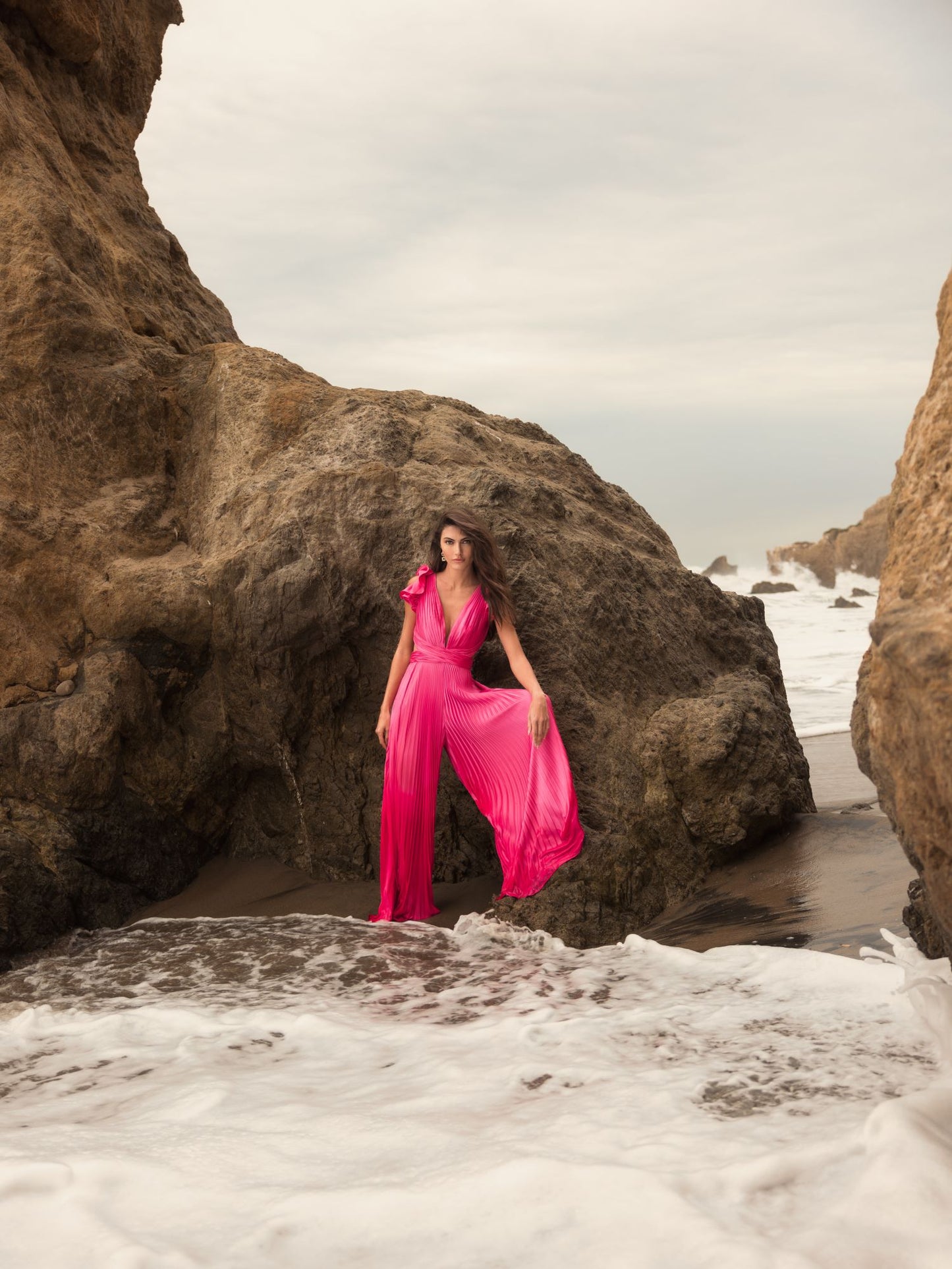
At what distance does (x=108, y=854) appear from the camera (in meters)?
5.54

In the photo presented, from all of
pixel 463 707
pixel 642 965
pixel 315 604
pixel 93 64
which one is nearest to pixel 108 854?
pixel 315 604

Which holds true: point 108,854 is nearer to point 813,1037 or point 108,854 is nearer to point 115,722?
point 115,722

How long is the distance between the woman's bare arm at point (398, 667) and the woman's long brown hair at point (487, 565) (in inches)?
15.7

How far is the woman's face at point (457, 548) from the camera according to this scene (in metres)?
5.11

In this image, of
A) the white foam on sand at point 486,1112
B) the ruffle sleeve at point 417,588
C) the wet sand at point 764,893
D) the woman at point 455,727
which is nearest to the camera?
the white foam on sand at point 486,1112

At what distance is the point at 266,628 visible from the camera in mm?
5512

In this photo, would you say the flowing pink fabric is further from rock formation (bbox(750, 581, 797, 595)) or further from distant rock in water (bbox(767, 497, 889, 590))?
distant rock in water (bbox(767, 497, 889, 590))

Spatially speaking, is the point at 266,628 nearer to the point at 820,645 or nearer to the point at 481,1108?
the point at 481,1108

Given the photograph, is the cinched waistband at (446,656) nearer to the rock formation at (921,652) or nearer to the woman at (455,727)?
the woman at (455,727)

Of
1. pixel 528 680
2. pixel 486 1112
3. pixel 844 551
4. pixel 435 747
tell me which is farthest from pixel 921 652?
pixel 844 551

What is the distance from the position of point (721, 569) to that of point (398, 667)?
33.9m

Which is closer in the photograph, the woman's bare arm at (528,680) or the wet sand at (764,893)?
the wet sand at (764,893)

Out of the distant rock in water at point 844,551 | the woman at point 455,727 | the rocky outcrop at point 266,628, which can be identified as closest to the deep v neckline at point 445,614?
the woman at point 455,727

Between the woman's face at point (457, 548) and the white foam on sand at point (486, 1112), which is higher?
the woman's face at point (457, 548)
